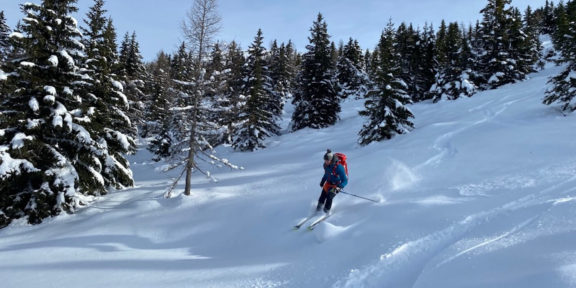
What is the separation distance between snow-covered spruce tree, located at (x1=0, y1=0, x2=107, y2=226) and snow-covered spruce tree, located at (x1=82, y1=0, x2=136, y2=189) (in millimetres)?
1100

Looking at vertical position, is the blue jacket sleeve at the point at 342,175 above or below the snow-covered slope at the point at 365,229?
above

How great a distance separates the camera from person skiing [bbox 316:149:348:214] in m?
8.91

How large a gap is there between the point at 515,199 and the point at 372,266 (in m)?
4.16

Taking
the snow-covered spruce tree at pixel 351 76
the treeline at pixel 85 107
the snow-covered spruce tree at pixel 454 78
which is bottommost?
the treeline at pixel 85 107

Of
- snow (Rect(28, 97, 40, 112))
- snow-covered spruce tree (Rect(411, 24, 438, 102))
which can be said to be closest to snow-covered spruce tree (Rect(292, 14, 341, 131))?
snow-covered spruce tree (Rect(411, 24, 438, 102))

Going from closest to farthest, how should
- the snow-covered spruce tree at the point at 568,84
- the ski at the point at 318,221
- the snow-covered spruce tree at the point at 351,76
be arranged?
1. the ski at the point at 318,221
2. the snow-covered spruce tree at the point at 568,84
3. the snow-covered spruce tree at the point at 351,76

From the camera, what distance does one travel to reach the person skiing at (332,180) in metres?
8.91

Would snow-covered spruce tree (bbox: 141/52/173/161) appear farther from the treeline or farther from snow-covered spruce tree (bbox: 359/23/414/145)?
snow-covered spruce tree (bbox: 359/23/414/145)

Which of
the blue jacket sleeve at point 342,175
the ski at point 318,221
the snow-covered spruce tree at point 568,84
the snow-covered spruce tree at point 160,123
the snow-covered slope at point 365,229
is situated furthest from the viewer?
the snow-covered spruce tree at point 160,123

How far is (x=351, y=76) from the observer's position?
183 feet

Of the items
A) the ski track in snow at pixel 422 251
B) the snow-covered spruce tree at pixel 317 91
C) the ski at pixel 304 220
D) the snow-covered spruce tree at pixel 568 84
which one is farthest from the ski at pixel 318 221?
the snow-covered spruce tree at pixel 317 91

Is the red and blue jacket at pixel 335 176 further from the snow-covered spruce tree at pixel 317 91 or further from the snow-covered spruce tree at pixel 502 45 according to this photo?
the snow-covered spruce tree at pixel 502 45

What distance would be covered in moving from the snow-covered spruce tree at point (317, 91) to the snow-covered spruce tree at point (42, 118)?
21.9m

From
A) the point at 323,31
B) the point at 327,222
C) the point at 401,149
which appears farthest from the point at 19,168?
the point at 323,31
